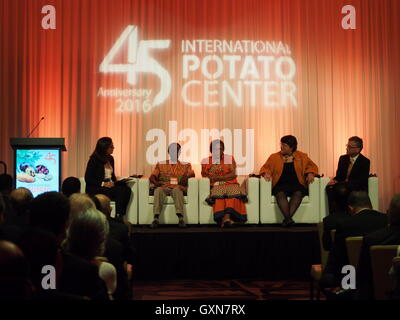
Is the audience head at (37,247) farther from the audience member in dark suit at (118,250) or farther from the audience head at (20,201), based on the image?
the audience head at (20,201)

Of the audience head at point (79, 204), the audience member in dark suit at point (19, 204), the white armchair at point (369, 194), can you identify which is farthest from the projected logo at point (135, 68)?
the audience head at point (79, 204)

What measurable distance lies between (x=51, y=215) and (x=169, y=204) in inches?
189

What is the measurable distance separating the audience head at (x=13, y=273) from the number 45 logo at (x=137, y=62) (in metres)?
7.10

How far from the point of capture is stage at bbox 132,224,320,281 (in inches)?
249

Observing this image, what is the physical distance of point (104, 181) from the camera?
7191 millimetres

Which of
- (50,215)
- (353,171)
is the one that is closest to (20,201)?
(50,215)

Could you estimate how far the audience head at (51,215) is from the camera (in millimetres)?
2400

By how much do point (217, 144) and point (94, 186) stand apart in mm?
1515

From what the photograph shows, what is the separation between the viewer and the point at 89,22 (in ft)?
28.5

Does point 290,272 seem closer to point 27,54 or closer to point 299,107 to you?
point 299,107

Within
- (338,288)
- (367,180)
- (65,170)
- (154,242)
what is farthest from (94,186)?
(338,288)

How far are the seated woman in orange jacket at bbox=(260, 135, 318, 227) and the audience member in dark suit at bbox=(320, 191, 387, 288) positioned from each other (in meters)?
2.87

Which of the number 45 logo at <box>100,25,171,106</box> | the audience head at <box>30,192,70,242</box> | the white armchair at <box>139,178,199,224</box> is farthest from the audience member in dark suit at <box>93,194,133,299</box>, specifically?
the number 45 logo at <box>100,25,171,106</box>

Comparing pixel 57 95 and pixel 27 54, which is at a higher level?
pixel 27 54
